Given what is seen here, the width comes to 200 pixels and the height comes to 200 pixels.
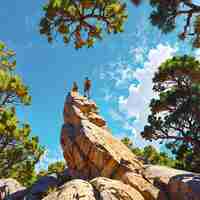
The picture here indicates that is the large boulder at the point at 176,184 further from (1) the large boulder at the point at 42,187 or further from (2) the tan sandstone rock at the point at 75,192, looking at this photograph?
(1) the large boulder at the point at 42,187

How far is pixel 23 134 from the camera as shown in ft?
85.3

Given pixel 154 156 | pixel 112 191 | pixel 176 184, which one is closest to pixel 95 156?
pixel 176 184

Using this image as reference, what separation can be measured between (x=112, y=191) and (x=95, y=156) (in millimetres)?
7057

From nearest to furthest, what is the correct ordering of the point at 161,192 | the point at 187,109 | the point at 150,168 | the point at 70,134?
the point at 161,192 → the point at 150,168 → the point at 70,134 → the point at 187,109

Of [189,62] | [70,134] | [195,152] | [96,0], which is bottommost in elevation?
[195,152]

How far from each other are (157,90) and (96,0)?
598 inches

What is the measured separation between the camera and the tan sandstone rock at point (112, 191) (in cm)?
1207

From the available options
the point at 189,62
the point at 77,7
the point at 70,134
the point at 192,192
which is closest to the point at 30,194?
the point at 70,134

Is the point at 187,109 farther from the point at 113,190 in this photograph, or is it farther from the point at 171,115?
the point at 113,190

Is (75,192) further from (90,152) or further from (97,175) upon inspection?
(90,152)

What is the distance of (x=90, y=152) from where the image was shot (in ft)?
65.0

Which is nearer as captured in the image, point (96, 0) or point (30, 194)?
point (96, 0)

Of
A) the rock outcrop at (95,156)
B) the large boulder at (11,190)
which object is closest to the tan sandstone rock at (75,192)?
the rock outcrop at (95,156)

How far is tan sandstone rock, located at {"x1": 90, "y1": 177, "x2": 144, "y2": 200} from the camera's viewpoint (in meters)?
12.1
